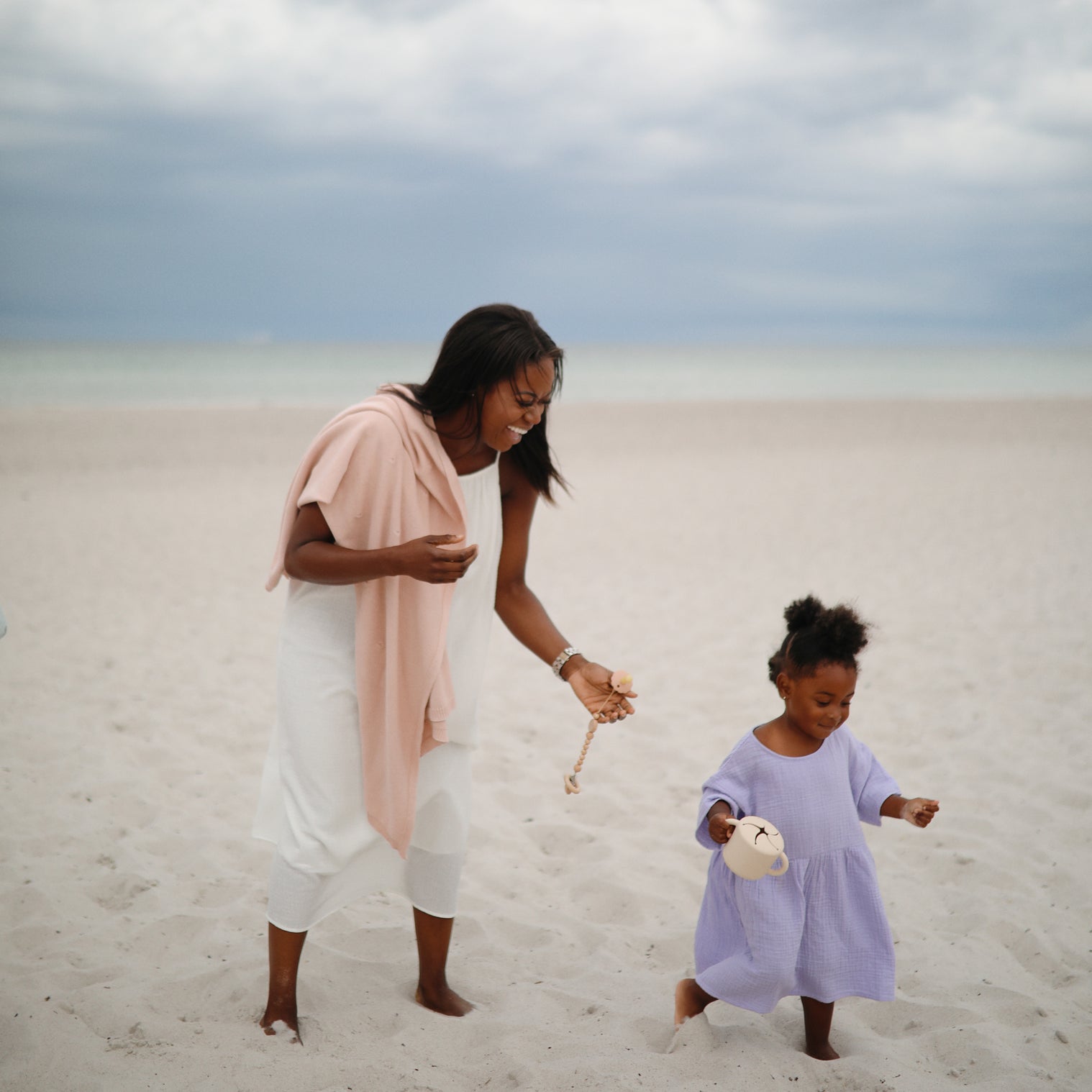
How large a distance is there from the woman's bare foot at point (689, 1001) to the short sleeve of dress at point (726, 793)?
43 cm

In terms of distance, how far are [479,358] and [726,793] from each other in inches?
47.5

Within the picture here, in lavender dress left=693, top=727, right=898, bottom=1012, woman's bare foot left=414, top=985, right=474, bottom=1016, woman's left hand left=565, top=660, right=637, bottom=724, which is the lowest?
woman's bare foot left=414, top=985, right=474, bottom=1016

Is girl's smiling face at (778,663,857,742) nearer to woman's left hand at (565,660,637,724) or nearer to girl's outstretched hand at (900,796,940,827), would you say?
girl's outstretched hand at (900,796,940,827)

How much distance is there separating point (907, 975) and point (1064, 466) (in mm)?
12631

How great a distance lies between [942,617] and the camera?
695 centimetres

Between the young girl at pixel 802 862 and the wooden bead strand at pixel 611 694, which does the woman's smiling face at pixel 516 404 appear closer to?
the wooden bead strand at pixel 611 694

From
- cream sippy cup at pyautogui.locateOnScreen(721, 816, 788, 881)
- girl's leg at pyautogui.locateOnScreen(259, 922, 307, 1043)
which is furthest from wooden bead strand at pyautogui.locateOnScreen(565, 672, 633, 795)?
girl's leg at pyautogui.locateOnScreen(259, 922, 307, 1043)

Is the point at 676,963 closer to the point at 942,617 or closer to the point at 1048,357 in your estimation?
the point at 942,617

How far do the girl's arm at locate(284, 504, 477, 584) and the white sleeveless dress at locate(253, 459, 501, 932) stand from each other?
0.09 metres

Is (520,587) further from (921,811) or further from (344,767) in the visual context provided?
(921,811)

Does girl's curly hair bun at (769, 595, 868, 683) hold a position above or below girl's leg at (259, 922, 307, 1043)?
above

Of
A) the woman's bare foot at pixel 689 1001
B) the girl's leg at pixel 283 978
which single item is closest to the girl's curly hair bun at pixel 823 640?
the woman's bare foot at pixel 689 1001

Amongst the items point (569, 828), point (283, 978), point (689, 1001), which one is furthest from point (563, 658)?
point (569, 828)

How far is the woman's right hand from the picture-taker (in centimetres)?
222
